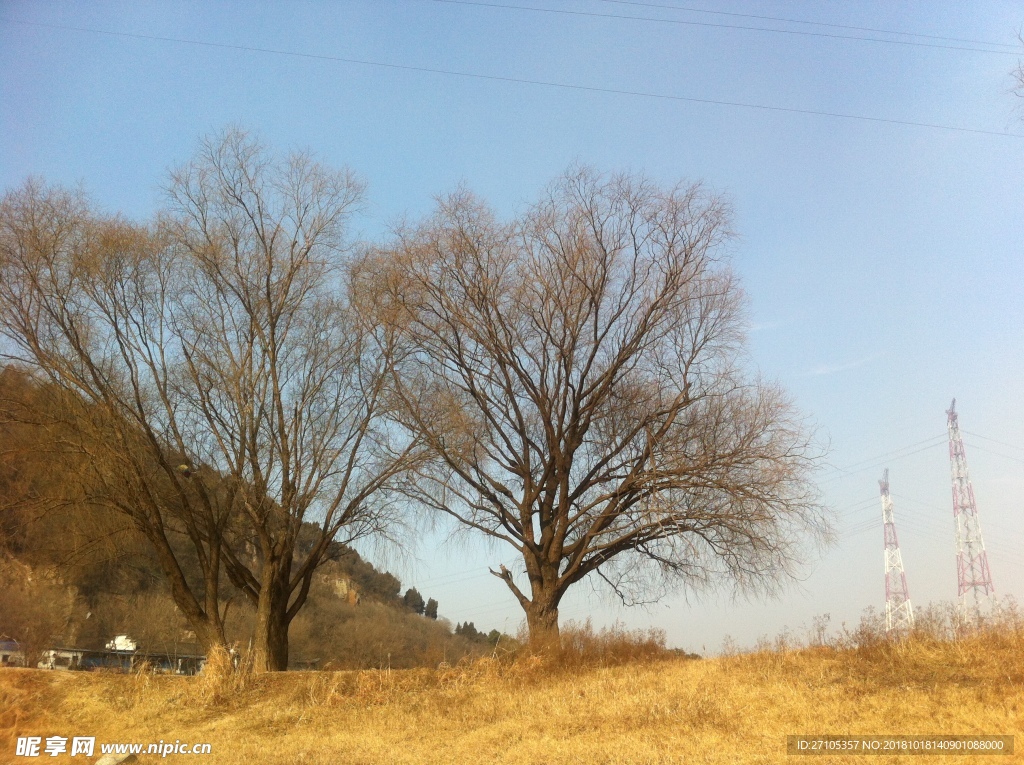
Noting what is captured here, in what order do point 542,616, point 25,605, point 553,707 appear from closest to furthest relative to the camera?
point 553,707 → point 542,616 → point 25,605

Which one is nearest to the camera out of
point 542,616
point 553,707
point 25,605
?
point 553,707

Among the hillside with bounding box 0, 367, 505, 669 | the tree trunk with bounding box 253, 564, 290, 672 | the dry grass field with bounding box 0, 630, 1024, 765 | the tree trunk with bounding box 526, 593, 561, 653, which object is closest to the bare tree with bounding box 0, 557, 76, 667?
the hillside with bounding box 0, 367, 505, 669

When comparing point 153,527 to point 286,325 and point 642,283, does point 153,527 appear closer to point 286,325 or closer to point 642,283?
point 286,325

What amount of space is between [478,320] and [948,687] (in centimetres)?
1177

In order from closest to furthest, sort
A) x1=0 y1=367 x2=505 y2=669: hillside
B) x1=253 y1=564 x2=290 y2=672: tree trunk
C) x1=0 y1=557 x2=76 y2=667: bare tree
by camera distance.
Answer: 1. x1=0 y1=367 x2=505 y2=669: hillside
2. x1=253 y1=564 x2=290 y2=672: tree trunk
3. x1=0 y1=557 x2=76 y2=667: bare tree

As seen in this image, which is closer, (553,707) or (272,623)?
(553,707)

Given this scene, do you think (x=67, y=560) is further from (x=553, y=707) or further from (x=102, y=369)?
(x=553, y=707)

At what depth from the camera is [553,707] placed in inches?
416

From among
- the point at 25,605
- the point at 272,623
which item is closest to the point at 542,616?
the point at 272,623

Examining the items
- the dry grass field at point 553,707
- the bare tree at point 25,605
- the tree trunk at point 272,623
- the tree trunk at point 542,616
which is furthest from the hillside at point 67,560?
the dry grass field at point 553,707

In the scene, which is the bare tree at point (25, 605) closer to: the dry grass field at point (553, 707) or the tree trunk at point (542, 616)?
the dry grass field at point (553, 707)

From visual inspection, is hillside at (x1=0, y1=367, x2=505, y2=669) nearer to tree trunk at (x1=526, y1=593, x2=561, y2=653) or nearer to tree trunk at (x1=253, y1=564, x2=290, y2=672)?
tree trunk at (x1=526, y1=593, x2=561, y2=653)

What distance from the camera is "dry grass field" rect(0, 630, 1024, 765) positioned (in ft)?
27.0

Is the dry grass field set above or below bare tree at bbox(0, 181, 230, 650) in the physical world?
below
